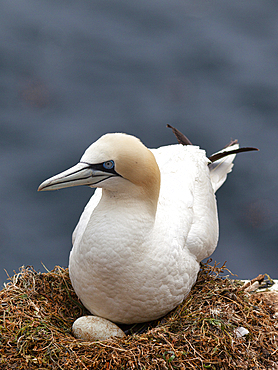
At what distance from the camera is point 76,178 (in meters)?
2.06

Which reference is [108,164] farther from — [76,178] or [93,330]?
[93,330]

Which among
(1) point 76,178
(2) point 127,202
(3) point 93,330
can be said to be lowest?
(3) point 93,330

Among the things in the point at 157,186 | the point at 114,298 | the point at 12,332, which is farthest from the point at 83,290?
the point at 157,186

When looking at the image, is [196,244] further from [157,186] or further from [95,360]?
[95,360]

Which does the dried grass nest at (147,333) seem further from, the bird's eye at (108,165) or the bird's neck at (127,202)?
the bird's eye at (108,165)

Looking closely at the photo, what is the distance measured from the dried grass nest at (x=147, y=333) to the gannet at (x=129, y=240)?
0.50ft

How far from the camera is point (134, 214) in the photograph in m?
2.24

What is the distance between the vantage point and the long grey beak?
6.75 feet

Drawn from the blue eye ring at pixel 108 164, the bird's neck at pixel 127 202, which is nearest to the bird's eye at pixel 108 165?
the blue eye ring at pixel 108 164

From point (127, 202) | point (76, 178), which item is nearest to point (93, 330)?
point (127, 202)

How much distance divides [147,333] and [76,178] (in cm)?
81

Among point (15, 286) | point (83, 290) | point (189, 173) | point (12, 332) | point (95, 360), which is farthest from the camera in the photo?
point (189, 173)

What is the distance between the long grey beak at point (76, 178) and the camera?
2.06 meters

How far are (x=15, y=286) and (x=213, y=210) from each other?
1.25 metres
